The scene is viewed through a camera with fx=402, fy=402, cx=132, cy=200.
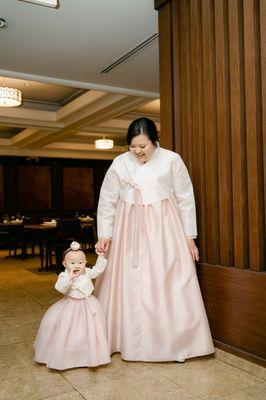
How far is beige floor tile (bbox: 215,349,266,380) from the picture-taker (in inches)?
93.1

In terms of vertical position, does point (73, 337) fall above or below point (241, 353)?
above

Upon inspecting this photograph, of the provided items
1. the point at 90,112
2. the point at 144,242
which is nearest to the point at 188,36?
the point at 144,242

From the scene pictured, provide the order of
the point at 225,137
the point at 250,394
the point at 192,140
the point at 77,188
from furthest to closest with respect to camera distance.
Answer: the point at 77,188, the point at 192,140, the point at 225,137, the point at 250,394

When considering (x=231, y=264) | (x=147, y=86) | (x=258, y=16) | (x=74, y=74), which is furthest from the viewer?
(x=147, y=86)

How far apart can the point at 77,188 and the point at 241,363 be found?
34.1 ft

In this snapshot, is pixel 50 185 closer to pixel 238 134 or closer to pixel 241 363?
pixel 238 134

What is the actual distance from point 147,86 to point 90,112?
198cm

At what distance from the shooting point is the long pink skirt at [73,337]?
2.44 meters

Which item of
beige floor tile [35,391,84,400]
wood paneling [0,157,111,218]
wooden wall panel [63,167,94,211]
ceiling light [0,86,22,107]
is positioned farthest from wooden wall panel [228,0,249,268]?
wooden wall panel [63,167,94,211]

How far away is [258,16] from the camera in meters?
2.46

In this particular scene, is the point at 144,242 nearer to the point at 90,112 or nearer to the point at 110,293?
the point at 110,293

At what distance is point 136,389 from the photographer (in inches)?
86.0

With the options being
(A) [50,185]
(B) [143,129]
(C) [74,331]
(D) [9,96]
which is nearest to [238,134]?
(B) [143,129]

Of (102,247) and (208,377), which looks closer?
(208,377)
